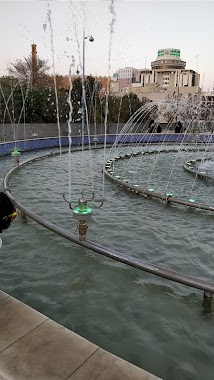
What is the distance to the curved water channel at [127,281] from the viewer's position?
13.5 ft

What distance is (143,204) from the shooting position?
33.0 feet

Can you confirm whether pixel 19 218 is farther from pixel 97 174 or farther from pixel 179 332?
pixel 97 174

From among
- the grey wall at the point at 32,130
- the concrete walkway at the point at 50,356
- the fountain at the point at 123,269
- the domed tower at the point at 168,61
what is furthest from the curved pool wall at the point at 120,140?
the domed tower at the point at 168,61

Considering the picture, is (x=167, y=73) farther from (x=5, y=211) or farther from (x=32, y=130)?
(x=5, y=211)

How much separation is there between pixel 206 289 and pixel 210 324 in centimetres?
A: 50

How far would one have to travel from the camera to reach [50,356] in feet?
10.7

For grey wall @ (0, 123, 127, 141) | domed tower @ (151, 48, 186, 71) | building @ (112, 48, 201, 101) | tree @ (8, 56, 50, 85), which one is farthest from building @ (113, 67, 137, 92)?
grey wall @ (0, 123, 127, 141)

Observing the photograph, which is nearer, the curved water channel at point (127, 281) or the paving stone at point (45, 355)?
the paving stone at point (45, 355)

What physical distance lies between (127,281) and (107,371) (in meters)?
2.53

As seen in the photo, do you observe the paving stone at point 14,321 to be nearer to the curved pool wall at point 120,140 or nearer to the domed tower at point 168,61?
the curved pool wall at point 120,140

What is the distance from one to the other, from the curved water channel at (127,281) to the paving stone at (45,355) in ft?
2.61

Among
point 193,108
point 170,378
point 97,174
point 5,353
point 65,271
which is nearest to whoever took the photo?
point 5,353

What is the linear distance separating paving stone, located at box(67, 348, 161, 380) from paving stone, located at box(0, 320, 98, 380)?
7 centimetres

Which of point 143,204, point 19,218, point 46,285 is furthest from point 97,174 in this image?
point 46,285
